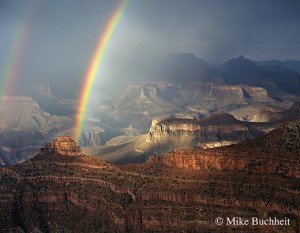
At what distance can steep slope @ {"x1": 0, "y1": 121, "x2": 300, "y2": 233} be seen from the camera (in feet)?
260

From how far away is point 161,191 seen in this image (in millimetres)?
87250

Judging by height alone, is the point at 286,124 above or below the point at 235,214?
above

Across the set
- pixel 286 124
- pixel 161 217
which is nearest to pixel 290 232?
pixel 161 217

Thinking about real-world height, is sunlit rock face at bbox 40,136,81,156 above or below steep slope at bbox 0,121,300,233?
above

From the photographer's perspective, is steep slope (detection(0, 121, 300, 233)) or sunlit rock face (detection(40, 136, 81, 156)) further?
sunlit rock face (detection(40, 136, 81, 156))

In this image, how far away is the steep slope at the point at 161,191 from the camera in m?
79.2

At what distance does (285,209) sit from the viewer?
7500cm

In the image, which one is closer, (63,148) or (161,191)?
(161,191)

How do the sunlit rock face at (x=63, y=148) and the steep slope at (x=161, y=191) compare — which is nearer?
the steep slope at (x=161, y=191)

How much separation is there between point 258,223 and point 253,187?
21.6ft

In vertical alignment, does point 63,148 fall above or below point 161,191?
above

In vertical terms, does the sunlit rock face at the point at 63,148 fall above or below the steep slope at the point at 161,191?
above

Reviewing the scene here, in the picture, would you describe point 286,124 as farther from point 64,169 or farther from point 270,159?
point 64,169

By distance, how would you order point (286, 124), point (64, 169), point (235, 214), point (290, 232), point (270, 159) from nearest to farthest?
point (290, 232) < point (235, 214) < point (270, 159) < point (286, 124) < point (64, 169)
